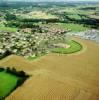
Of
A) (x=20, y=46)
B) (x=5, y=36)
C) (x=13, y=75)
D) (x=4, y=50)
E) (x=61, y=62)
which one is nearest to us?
(x=13, y=75)

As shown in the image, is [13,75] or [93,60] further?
[93,60]

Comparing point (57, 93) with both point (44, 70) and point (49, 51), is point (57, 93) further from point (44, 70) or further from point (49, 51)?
point (49, 51)

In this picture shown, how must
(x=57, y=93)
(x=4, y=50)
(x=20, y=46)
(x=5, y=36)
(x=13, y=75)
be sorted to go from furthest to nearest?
(x=5, y=36) → (x=20, y=46) → (x=4, y=50) → (x=13, y=75) → (x=57, y=93)

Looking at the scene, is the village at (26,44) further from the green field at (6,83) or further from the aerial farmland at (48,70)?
the green field at (6,83)

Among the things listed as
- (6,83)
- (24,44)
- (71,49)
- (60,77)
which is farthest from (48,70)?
(24,44)

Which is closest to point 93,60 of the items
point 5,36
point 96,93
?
point 96,93

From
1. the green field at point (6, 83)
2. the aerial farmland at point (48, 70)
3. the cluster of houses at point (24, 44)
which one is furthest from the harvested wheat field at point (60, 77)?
the cluster of houses at point (24, 44)
